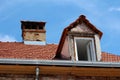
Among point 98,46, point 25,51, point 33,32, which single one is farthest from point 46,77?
point 33,32

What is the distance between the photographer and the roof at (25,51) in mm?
13926

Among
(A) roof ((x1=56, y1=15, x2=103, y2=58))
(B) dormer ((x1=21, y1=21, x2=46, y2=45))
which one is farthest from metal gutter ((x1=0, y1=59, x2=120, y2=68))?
(B) dormer ((x1=21, y1=21, x2=46, y2=45))

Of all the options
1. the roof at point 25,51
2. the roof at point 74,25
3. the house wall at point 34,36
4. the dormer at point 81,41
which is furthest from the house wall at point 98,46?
the house wall at point 34,36

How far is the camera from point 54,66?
12.5 m

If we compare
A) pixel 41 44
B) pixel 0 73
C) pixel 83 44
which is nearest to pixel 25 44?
pixel 41 44

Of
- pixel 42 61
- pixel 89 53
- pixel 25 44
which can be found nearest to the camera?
pixel 42 61

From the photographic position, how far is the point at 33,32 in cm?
1808

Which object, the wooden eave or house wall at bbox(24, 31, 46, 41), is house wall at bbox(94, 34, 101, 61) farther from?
house wall at bbox(24, 31, 46, 41)

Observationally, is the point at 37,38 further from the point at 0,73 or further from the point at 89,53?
the point at 0,73

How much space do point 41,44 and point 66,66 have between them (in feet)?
15.0

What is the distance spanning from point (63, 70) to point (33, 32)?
564cm

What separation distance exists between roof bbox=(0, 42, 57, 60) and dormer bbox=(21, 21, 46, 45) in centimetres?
58

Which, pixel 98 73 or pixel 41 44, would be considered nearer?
pixel 98 73

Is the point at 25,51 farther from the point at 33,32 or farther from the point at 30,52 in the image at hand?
the point at 33,32
